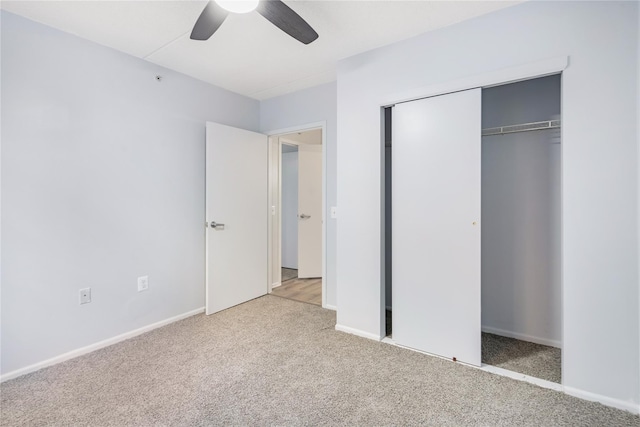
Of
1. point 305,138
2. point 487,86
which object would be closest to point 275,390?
point 487,86

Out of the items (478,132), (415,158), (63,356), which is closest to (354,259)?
(415,158)

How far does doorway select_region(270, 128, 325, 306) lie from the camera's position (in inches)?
157

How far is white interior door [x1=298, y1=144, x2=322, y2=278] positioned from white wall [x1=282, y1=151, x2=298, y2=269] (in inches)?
24.6

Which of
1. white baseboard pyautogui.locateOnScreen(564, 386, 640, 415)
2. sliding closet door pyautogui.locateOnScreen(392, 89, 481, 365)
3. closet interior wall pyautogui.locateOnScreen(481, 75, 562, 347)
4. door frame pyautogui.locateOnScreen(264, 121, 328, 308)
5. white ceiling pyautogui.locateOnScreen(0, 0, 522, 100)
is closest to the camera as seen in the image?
white baseboard pyautogui.locateOnScreen(564, 386, 640, 415)

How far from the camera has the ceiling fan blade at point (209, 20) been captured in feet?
5.15

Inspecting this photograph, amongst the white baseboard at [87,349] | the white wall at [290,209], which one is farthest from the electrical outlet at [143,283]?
the white wall at [290,209]

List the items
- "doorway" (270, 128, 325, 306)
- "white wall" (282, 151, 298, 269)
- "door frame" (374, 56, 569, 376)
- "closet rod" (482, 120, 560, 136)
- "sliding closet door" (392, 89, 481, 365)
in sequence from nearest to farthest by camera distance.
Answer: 1. "door frame" (374, 56, 569, 376)
2. "sliding closet door" (392, 89, 481, 365)
3. "closet rod" (482, 120, 560, 136)
4. "doorway" (270, 128, 325, 306)
5. "white wall" (282, 151, 298, 269)

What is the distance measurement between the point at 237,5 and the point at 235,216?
2168 millimetres

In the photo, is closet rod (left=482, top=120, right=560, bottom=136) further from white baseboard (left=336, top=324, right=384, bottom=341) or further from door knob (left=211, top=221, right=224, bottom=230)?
door knob (left=211, top=221, right=224, bottom=230)

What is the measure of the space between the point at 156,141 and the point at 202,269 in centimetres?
135

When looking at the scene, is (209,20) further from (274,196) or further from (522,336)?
(522,336)

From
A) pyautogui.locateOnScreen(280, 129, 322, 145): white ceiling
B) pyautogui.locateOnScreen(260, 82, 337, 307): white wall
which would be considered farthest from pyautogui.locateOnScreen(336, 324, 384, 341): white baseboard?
pyautogui.locateOnScreen(280, 129, 322, 145): white ceiling

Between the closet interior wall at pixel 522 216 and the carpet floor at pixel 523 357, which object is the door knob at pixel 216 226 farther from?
the closet interior wall at pixel 522 216

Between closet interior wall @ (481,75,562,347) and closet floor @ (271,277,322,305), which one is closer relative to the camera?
closet interior wall @ (481,75,562,347)
